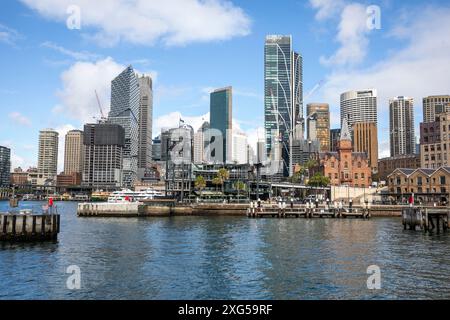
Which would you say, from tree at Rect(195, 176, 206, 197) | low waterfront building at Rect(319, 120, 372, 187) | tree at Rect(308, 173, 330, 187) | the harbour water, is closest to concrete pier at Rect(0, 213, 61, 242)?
the harbour water

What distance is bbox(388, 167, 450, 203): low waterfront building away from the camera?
15038cm

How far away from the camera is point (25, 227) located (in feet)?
200

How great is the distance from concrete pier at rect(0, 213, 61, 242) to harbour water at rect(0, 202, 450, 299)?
275 centimetres

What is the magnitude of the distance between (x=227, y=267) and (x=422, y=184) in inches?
5233

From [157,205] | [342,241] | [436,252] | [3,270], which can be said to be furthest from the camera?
[157,205]

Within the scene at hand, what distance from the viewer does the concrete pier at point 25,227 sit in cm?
6053

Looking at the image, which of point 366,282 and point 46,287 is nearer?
point 46,287

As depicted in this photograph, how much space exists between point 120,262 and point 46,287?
1156cm

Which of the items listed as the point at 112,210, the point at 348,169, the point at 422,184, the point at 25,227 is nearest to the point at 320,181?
the point at 348,169

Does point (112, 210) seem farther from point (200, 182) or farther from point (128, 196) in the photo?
point (200, 182)
